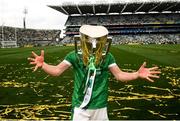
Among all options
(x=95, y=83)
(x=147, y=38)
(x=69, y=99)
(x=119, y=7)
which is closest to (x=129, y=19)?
(x=147, y=38)

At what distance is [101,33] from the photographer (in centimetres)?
526

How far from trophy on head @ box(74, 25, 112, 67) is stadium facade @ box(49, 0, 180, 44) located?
328ft

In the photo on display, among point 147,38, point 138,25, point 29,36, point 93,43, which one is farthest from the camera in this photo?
point 29,36

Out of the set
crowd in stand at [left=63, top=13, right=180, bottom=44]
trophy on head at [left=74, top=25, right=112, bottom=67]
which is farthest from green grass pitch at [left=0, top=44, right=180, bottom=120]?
crowd in stand at [left=63, top=13, right=180, bottom=44]

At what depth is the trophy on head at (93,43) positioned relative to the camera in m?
5.23

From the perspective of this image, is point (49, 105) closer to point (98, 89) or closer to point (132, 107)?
point (132, 107)

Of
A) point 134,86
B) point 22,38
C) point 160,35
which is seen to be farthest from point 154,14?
point 134,86

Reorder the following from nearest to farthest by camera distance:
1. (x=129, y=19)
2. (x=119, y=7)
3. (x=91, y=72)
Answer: (x=91, y=72) < (x=119, y=7) < (x=129, y=19)

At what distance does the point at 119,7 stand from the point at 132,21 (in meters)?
8.40

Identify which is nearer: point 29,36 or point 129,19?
point 129,19

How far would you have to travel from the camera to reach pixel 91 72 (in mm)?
5379

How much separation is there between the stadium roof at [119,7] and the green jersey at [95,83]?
95.3 metres

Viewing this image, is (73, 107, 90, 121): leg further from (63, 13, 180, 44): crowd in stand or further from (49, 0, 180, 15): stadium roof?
Answer: (63, 13, 180, 44): crowd in stand

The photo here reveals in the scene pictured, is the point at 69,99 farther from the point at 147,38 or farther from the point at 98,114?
the point at 147,38
